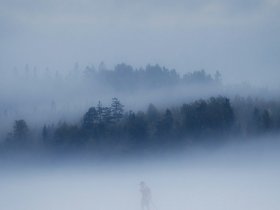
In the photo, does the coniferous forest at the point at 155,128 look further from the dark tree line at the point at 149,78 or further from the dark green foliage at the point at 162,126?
the dark tree line at the point at 149,78

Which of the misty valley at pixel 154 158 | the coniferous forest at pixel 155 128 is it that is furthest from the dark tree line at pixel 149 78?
the coniferous forest at pixel 155 128

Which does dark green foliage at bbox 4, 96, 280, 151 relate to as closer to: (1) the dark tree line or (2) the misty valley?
(2) the misty valley

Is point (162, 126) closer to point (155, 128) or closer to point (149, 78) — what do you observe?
point (155, 128)

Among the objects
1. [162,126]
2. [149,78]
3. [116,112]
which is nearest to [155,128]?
Result: [162,126]

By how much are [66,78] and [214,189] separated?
498ft

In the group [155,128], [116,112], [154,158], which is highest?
[116,112]

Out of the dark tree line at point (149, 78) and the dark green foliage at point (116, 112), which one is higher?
the dark tree line at point (149, 78)

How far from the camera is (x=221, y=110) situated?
76.2 m

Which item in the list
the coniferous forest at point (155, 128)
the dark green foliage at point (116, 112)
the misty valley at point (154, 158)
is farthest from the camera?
the dark green foliage at point (116, 112)

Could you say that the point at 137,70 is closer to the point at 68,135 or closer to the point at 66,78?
the point at 66,78

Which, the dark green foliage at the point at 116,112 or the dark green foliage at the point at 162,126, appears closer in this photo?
the dark green foliage at the point at 162,126

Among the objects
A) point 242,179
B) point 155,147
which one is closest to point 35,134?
point 155,147

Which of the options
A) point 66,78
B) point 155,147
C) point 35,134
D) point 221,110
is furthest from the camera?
point 66,78

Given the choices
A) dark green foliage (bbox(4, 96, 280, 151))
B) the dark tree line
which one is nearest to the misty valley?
dark green foliage (bbox(4, 96, 280, 151))
